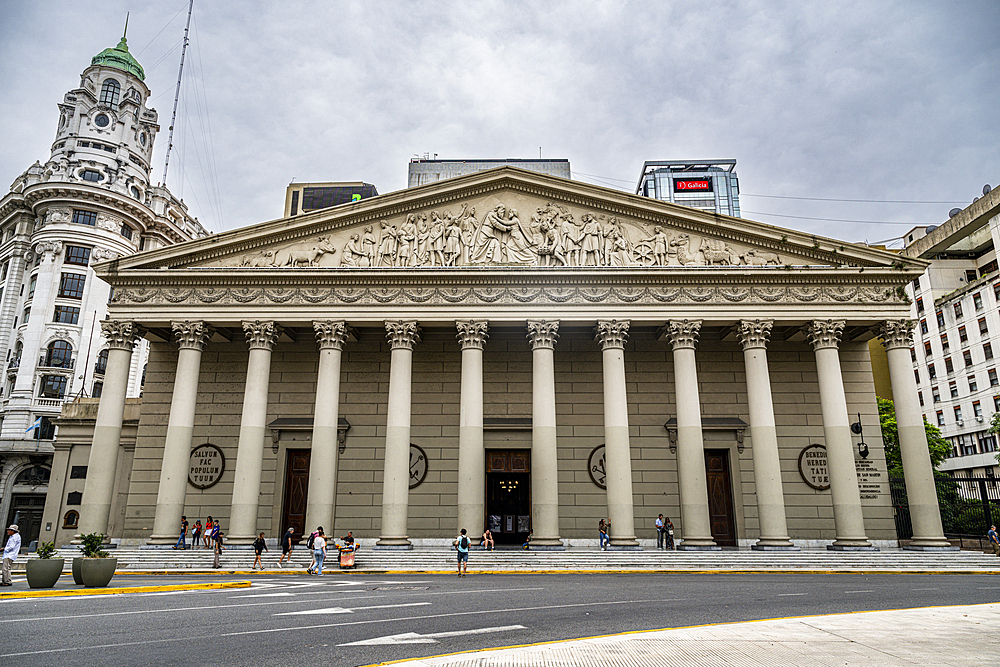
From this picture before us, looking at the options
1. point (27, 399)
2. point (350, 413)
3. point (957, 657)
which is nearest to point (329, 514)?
point (350, 413)

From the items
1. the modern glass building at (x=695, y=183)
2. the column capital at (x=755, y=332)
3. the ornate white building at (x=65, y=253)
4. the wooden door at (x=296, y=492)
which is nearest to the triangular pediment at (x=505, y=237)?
the column capital at (x=755, y=332)

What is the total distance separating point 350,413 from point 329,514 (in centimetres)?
610

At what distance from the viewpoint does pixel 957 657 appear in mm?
6859

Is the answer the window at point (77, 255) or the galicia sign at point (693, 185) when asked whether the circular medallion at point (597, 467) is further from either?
the galicia sign at point (693, 185)

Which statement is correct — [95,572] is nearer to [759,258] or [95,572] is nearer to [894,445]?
[759,258]

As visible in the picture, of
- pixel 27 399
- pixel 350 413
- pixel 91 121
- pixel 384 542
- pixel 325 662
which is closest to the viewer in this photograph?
pixel 325 662

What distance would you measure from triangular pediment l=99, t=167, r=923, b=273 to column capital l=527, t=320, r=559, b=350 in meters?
2.58

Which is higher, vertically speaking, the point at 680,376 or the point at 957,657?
the point at 680,376

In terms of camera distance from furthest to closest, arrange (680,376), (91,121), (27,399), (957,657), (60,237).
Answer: (91,121)
(60,237)
(27,399)
(680,376)
(957,657)

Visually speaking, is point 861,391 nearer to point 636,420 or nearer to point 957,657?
point 636,420

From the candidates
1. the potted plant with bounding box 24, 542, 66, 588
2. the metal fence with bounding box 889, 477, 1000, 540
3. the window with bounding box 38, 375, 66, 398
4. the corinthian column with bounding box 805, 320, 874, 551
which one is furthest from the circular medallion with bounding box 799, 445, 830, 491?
the window with bounding box 38, 375, 66, 398

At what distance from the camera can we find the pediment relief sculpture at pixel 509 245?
28125 millimetres

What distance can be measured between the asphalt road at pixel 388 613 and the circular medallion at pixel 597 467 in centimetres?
1045

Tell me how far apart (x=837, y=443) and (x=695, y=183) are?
68.8 meters
